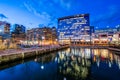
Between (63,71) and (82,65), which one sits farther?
(82,65)

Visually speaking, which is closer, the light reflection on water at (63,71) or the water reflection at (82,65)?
the light reflection on water at (63,71)

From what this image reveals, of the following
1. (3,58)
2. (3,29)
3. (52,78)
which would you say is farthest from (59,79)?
(3,29)

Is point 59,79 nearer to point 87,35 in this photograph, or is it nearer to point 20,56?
point 20,56

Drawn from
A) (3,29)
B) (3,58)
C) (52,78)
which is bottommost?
(52,78)

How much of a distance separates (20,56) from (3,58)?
22.8 feet

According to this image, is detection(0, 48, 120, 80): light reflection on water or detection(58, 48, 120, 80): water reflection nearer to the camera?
detection(0, 48, 120, 80): light reflection on water

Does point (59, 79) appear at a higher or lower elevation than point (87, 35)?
lower

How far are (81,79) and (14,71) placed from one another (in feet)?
46.7

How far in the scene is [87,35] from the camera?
19600 cm

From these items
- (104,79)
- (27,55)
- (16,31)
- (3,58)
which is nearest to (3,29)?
(16,31)

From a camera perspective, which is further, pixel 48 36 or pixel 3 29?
pixel 48 36

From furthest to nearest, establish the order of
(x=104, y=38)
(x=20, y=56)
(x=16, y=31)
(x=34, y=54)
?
(x=16, y=31) → (x=104, y=38) → (x=34, y=54) → (x=20, y=56)

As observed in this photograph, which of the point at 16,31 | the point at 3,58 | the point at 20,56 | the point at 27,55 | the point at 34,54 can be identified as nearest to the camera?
the point at 3,58

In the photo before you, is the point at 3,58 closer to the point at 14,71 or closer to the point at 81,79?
the point at 14,71
